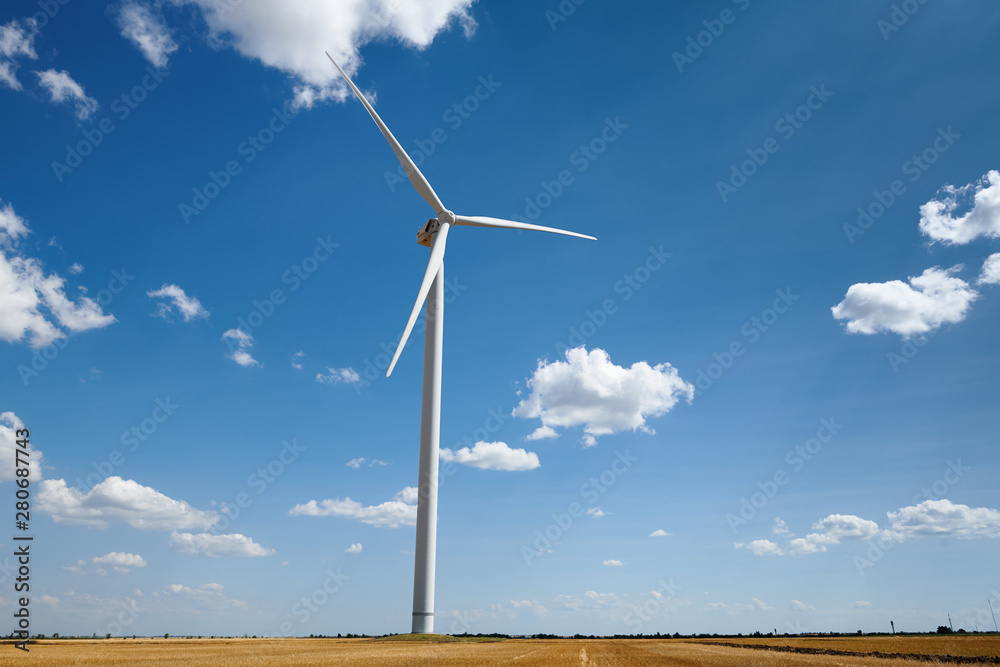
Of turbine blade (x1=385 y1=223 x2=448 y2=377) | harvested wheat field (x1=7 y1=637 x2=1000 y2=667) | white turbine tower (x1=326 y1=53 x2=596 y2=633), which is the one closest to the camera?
harvested wheat field (x1=7 y1=637 x2=1000 y2=667)

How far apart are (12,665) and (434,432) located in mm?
39949

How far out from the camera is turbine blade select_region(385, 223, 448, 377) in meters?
55.0

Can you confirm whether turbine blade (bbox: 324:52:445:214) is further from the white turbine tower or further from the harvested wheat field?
the harvested wheat field

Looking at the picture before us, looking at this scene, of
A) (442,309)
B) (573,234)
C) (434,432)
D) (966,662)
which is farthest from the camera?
(573,234)

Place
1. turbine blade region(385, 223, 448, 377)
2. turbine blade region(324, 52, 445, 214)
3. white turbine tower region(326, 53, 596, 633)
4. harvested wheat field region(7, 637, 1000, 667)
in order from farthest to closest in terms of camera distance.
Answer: turbine blade region(324, 52, 445, 214), white turbine tower region(326, 53, 596, 633), turbine blade region(385, 223, 448, 377), harvested wheat field region(7, 637, 1000, 667)

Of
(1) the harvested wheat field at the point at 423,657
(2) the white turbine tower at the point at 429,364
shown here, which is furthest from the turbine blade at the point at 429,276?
(1) the harvested wheat field at the point at 423,657

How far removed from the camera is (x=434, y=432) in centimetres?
6981

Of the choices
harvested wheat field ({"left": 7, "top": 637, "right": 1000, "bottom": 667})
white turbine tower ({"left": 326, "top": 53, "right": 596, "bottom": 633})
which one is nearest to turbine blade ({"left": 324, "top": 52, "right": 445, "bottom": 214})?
white turbine tower ({"left": 326, "top": 53, "right": 596, "bottom": 633})

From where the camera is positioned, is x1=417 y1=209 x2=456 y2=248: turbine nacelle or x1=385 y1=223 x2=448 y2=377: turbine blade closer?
x1=385 y1=223 x2=448 y2=377: turbine blade

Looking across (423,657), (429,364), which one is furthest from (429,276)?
(423,657)

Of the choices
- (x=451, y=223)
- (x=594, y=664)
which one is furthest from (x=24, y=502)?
(x=451, y=223)

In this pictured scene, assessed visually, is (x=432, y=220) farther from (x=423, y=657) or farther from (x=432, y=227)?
(x=423, y=657)

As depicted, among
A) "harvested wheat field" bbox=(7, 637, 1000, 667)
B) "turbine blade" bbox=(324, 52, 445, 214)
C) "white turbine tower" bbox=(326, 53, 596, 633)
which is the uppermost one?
"turbine blade" bbox=(324, 52, 445, 214)

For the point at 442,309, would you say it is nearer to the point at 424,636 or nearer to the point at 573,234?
the point at 573,234
